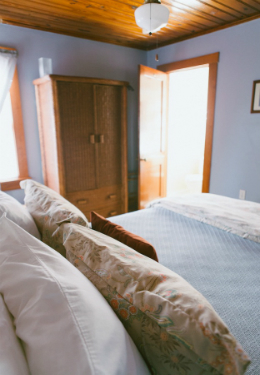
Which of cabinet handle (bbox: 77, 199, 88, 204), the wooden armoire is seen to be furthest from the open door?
cabinet handle (bbox: 77, 199, 88, 204)

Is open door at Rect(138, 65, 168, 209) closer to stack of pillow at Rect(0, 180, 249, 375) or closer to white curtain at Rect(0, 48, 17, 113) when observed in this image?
white curtain at Rect(0, 48, 17, 113)

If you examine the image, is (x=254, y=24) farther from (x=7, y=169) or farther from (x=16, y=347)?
(x=16, y=347)

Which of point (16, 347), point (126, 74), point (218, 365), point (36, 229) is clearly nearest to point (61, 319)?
point (16, 347)

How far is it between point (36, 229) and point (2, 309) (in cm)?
66

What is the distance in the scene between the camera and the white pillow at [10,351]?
52 cm

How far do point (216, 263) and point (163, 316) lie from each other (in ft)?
2.72

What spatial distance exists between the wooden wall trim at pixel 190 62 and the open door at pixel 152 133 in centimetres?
15

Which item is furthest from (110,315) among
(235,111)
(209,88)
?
(209,88)

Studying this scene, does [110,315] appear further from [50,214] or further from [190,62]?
[190,62]

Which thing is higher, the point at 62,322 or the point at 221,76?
the point at 221,76

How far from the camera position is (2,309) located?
0.66 meters

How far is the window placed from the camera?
9.00 ft

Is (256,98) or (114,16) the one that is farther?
(256,98)

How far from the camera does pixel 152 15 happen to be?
1.87 m
